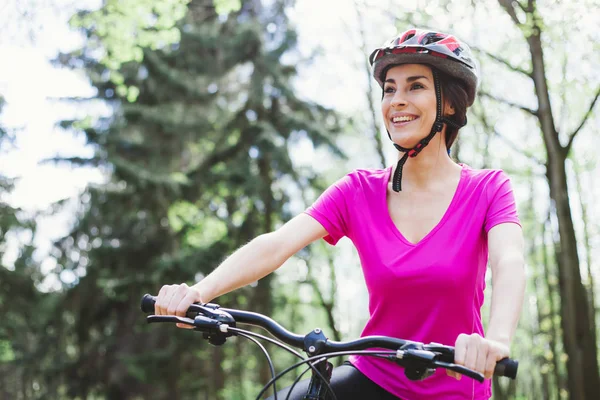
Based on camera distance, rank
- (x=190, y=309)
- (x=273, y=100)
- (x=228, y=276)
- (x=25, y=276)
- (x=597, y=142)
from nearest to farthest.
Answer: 1. (x=190, y=309)
2. (x=228, y=276)
3. (x=25, y=276)
4. (x=273, y=100)
5. (x=597, y=142)

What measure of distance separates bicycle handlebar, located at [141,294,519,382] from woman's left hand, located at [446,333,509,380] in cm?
2

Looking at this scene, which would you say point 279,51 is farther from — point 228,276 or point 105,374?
point 228,276

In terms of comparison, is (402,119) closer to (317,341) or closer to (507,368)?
(317,341)

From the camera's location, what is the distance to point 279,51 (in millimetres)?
16516

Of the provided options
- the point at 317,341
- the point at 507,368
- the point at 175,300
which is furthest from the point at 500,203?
the point at 175,300

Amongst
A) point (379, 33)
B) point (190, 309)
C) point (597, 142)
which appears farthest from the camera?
point (597, 142)

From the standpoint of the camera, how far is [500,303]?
226 centimetres

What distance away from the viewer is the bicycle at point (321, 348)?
1.81 metres

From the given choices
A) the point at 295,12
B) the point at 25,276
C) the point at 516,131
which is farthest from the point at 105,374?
the point at 516,131

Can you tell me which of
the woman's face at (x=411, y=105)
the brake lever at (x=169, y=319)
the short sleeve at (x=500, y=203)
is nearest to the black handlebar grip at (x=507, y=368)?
the short sleeve at (x=500, y=203)

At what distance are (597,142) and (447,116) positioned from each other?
17.9m

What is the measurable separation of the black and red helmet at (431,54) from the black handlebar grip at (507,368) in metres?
1.42

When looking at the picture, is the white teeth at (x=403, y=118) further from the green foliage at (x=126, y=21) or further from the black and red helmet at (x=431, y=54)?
the green foliage at (x=126, y=21)

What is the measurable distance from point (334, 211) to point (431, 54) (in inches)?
31.6
